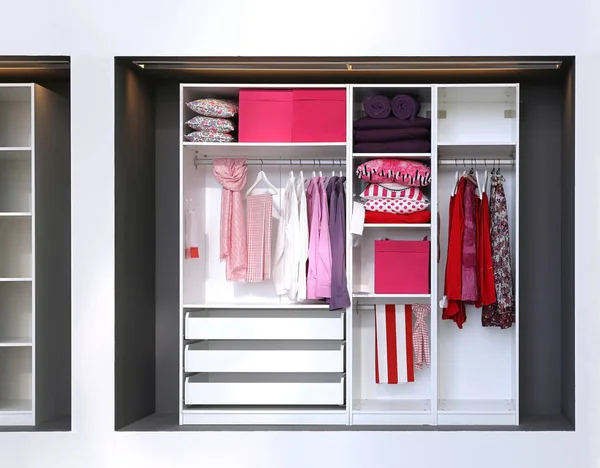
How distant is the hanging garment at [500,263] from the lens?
4199mm

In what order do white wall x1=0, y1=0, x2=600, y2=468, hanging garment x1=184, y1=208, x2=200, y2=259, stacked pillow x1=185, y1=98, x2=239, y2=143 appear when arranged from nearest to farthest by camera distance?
white wall x1=0, y1=0, x2=600, y2=468
stacked pillow x1=185, y1=98, x2=239, y2=143
hanging garment x1=184, y1=208, x2=200, y2=259

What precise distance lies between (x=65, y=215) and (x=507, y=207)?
269cm

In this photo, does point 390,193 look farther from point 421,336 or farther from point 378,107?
point 421,336

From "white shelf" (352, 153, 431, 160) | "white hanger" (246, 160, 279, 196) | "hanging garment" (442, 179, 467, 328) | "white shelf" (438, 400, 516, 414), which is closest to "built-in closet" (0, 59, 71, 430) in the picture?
"white hanger" (246, 160, 279, 196)

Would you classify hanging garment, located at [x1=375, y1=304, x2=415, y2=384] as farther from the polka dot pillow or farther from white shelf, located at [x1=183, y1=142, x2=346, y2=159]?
white shelf, located at [x1=183, y1=142, x2=346, y2=159]

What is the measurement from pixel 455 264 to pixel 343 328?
0.73 m

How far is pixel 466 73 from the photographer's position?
4188mm

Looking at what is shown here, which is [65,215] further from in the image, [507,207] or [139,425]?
[507,207]

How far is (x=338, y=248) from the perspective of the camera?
4.15 m

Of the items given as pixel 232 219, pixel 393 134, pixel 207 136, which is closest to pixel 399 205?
pixel 393 134

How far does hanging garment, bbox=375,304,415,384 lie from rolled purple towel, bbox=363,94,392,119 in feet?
3.68

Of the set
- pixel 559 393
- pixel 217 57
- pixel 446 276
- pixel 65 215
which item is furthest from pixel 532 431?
pixel 65 215

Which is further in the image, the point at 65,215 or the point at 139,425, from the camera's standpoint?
the point at 65,215

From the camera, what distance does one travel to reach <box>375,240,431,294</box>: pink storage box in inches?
165
